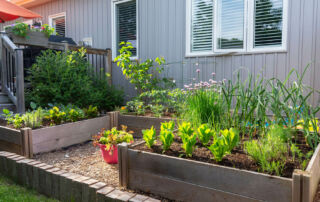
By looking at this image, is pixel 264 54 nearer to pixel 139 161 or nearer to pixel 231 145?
pixel 231 145

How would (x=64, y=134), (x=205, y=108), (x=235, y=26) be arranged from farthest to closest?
(x=235, y=26)
(x=64, y=134)
(x=205, y=108)

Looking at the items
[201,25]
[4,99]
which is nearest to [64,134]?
[4,99]

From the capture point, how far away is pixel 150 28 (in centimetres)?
553

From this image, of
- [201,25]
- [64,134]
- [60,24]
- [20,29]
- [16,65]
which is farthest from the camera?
[60,24]

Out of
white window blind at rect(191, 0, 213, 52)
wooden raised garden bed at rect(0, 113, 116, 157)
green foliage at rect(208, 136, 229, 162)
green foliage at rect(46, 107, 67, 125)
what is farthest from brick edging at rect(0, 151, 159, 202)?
white window blind at rect(191, 0, 213, 52)

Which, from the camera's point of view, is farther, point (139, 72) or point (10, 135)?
point (139, 72)

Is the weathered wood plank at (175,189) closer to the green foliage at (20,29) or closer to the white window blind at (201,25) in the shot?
the white window blind at (201,25)

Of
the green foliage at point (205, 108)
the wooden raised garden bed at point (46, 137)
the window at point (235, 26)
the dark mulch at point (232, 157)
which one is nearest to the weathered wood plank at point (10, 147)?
the wooden raised garden bed at point (46, 137)

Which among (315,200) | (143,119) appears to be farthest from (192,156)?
(143,119)

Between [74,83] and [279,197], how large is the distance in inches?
146

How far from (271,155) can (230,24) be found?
326cm

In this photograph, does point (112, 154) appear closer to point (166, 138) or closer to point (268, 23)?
point (166, 138)

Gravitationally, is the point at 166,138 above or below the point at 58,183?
above

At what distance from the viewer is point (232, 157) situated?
1.94 meters
